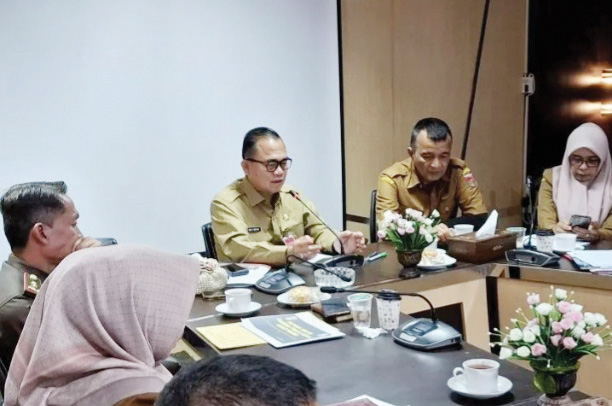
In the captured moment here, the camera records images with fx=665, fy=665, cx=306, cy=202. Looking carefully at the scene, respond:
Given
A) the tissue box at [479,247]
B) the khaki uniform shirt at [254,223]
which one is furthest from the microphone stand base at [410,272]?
the khaki uniform shirt at [254,223]

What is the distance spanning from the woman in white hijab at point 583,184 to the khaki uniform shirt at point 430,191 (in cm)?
39

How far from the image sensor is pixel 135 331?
4.29ft

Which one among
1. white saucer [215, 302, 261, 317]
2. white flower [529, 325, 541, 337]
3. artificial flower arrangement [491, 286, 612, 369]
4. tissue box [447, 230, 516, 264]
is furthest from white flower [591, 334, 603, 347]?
tissue box [447, 230, 516, 264]

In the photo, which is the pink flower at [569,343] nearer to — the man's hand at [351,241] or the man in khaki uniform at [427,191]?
the man's hand at [351,241]

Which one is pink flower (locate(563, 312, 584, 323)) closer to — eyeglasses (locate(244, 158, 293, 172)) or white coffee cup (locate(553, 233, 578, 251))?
white coffee cup (locate(553, 233, 578, 251))

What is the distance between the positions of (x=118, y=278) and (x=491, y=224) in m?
1.89

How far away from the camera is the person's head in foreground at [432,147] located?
332 cm

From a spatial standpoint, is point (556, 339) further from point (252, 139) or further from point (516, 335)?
point (252, 139)

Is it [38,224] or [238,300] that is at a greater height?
[38,224]

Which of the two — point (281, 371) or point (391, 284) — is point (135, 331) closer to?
point (281, 371)

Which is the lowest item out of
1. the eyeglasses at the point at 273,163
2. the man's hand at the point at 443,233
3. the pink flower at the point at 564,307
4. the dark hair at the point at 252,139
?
the man's hand at the point at 443,233

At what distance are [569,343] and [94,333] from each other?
3.08 ft

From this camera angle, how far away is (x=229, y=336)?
185 cm

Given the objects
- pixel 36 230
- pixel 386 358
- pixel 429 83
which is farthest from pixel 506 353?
pixel 429 83
